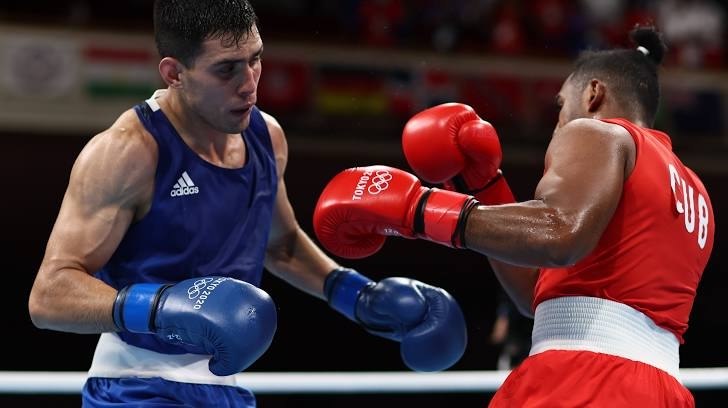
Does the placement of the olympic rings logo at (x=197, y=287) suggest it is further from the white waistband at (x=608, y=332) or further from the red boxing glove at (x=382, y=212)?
the white waistband at (x=608, y=332)

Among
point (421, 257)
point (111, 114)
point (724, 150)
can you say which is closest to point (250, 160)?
point (111, 114)

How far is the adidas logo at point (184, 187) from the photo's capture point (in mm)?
2324

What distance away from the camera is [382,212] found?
7.29 ft


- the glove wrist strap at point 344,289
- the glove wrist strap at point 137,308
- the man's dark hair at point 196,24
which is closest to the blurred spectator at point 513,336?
the glove wrist strap at point 344,289

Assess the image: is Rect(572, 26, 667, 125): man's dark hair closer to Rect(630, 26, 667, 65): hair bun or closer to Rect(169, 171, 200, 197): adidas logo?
Rect(630, 26, 667, 65): hair bun

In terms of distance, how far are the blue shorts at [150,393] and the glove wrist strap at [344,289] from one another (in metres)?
0.49

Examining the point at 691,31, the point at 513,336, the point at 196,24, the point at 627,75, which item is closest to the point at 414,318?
the point at 627,75

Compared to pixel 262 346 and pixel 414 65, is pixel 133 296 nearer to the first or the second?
pixel 262 346

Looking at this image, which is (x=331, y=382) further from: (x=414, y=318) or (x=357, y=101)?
(x=357, y=101)

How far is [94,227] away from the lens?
87.0 inches

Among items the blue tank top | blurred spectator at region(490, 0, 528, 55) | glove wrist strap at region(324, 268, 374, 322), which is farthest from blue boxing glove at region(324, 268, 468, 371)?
blurred spectator at region(490, 0, 528, 55)

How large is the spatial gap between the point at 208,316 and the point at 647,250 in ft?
3.21

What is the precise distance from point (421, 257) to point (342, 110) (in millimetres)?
1542

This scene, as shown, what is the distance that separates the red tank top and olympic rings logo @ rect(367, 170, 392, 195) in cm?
45
